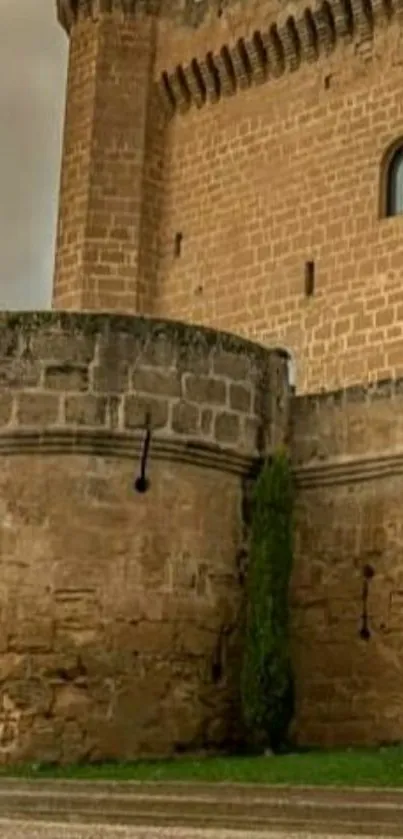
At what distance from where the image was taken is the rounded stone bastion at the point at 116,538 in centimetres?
1055

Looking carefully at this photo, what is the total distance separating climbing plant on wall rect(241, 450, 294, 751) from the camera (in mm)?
11023

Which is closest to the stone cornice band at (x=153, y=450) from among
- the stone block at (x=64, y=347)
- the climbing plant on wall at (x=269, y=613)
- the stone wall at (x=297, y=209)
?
the climbing plant on wall at (x=269, y=613)

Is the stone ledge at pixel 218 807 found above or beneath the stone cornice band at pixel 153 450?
beneath

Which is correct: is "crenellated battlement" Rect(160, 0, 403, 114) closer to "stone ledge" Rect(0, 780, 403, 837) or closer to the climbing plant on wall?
the climbing plant on wall

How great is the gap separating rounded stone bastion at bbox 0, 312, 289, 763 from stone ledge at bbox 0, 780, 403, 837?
2.08 m

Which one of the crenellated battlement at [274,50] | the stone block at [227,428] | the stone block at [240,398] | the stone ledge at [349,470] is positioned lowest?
the stone ledge at [349,470]

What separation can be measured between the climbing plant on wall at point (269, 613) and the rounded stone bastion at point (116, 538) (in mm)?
136

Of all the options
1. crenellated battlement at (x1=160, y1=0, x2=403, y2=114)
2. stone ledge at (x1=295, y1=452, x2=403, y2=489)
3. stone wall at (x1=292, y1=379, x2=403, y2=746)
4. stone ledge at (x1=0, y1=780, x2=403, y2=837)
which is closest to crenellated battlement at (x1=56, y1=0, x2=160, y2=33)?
crenellated battlement at (x1=160, y1=0, x2=403, y2=114)

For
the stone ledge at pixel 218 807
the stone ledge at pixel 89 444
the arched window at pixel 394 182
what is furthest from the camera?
the arched window at pixel 394 182

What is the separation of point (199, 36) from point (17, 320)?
14855 mm

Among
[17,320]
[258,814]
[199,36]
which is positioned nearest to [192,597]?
[17,320]

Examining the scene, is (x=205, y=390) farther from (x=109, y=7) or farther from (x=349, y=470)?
(x=109, y=7)

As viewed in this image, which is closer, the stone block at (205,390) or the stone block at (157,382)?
the stone block at (157,382)

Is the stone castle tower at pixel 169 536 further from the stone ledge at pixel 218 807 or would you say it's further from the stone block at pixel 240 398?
the stone ledge at pixel 218 807
